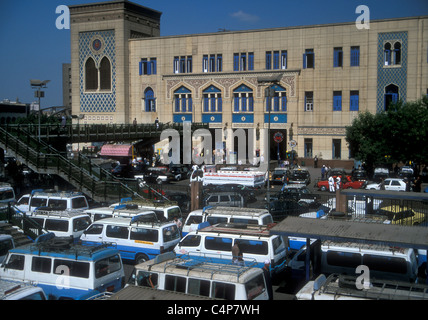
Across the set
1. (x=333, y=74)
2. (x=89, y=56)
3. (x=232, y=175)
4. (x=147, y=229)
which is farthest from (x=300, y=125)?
(x=147, y=229)

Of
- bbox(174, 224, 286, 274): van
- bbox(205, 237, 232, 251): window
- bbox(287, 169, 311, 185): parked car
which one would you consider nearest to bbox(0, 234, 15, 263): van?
bbox(174, 224, 286, 274): van

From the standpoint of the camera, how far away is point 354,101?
1677 inches

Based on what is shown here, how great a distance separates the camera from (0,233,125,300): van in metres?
10.5

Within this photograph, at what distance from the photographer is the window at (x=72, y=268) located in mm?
10484

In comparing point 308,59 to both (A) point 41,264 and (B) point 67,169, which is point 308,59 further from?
(A) point 41,264

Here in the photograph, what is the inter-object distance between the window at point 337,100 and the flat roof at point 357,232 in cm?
3452

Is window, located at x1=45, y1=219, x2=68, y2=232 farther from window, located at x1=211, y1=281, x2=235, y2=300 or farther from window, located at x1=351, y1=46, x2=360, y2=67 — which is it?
window, located at x1=351, y1=46, x2=360, y2=67

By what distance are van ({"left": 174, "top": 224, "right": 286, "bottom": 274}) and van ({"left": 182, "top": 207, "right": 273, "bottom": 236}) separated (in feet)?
6.19

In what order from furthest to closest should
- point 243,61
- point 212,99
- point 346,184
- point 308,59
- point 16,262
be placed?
point 212,99, point 243,61, point 308,59, point 346,184, point 16,262

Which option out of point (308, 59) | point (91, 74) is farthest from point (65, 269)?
point (91, 74)

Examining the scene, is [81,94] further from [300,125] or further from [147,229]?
[147,229]

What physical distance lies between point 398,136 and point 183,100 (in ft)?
78.8

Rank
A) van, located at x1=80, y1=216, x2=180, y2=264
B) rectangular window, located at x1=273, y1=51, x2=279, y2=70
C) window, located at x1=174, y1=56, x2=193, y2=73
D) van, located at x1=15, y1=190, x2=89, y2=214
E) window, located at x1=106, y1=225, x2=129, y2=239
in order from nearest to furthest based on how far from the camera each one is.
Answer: van, located at x1=80, y1=216, x2=180, y2=264, window, located at x1=106, y1=225, x2=129, y2=239, van, located at x1=15, y1=190, x2=89, y2=214, rectangular window, located at x1=273, y1=51, x2=279, y2=70, window, located at x1=174, y1=56, x2=193, y2=73

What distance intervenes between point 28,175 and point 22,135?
7998mm
